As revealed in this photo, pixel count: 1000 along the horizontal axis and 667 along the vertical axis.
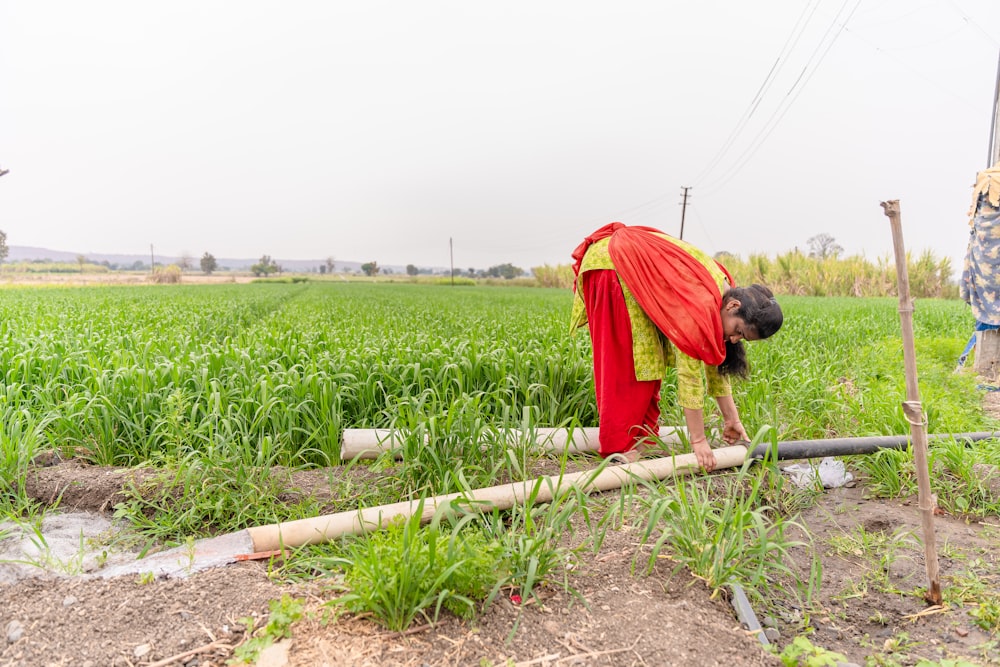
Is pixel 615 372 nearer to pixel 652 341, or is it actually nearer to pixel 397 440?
pixel 652 341

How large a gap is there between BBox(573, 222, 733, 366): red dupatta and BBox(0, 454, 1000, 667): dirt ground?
3.29ft

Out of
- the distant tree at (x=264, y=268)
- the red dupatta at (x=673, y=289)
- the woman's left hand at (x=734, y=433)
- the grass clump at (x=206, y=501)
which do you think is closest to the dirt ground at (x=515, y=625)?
the grass clump at (x=206, y=501)

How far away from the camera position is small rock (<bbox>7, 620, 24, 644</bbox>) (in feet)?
6.23

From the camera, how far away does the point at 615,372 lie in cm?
343

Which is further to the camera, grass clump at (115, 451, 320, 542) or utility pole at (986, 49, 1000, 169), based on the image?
utility pole at (986, 49, 1000, 169)

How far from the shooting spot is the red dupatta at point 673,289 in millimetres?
2811

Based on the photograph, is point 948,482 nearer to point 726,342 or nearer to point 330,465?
point 726,342

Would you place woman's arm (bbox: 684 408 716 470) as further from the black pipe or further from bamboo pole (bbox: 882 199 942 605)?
bamboo pole (bbox: 882 199 942 605)

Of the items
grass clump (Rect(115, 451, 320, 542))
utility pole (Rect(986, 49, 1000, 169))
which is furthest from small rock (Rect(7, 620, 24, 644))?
utility pole (Rect(986, 49, 1000, 169))

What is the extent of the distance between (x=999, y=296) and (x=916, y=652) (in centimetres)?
543

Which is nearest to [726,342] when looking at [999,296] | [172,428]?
[172,428]

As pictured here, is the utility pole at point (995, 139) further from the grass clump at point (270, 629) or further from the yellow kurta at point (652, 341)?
the grass clump at point (270, 629)

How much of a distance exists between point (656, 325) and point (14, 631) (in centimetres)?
299

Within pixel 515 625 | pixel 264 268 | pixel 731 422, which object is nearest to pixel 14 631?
pixel 515 625
